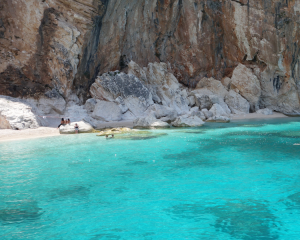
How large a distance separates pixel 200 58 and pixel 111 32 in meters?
10.7

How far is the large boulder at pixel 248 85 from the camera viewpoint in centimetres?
3028

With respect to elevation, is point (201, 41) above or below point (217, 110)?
above

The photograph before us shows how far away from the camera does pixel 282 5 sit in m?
30.2

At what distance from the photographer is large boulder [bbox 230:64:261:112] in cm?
3028

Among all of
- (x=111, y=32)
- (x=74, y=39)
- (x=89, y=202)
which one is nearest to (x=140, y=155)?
(x=89, y=202)

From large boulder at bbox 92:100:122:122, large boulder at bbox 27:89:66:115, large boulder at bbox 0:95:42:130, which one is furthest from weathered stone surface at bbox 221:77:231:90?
large boulder at bbox 0:95:42:130

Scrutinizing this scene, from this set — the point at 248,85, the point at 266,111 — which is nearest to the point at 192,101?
the point at 248,85

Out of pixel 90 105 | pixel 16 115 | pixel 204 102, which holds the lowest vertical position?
pixel 16 115

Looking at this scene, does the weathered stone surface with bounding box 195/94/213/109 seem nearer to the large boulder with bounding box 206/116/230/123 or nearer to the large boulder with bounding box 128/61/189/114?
the large boulder with bounding box 128/61/189/114

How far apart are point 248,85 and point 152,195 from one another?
27.3 metres

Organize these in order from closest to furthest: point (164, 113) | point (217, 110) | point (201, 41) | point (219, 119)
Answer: point (164, 113)
point (219, 119)
point (217, 110)
point (201, 41)

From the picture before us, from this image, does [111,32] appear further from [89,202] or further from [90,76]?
[89,202]

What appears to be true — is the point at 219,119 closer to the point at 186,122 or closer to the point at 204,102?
the point at 186,122

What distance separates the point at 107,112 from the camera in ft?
74.6
